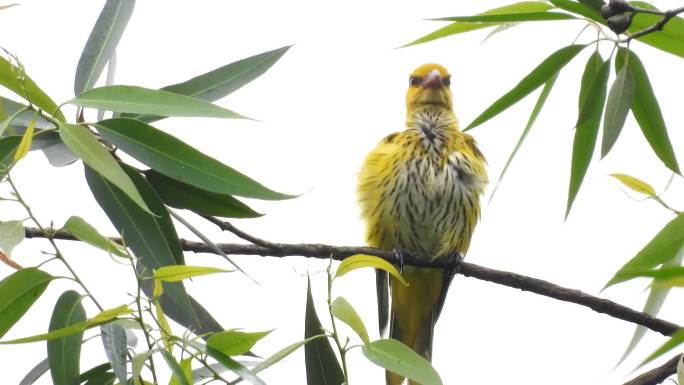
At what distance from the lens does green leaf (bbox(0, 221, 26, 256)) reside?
5.49 ft

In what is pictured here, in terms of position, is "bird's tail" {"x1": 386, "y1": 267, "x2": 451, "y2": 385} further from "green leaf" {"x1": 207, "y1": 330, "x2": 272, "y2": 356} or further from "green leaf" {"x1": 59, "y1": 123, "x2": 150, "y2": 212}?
"green leaf" {"x1": 59, "y1": 123, "x2": 150, "y2": 212}

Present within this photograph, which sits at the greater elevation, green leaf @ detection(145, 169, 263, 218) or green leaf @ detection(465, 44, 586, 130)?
green leaf @ detection(465, 44, 586, 130)

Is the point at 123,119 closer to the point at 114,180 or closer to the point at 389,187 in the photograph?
the point at 114,180

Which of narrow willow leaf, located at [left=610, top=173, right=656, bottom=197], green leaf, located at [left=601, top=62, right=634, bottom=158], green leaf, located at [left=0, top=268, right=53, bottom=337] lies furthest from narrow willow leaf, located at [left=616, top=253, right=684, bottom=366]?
green leaf, located at [left=0, top=268, right=53, bottom=337]

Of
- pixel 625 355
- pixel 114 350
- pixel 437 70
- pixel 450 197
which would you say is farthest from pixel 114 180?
pixel 437 70

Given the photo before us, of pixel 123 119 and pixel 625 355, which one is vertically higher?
pixel 123 119

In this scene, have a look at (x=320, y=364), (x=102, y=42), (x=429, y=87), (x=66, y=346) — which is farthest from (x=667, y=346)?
(x=429, y=87)

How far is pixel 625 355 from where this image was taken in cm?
209

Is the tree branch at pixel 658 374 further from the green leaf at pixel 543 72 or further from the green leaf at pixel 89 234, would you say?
the green leaf at pixel 89 234

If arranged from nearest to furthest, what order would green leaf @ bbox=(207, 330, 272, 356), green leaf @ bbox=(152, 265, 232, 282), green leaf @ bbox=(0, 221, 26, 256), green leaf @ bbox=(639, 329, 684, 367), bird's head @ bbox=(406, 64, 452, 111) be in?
green leaf @ bbox=(639, 329, 684, 367) → green leaf @ bbox=(0, 221, 26, 256) → green leaf @ bbox=(152, 265, 232, 282) → green leaf @ bbox=(207, 330, 272, 356) → bird's head @ bbox=(406, 64, 452, 111)

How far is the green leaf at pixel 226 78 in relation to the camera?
2238 mm

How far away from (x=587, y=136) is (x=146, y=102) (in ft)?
3.40

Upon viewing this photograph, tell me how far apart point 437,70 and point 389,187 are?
1.07 m

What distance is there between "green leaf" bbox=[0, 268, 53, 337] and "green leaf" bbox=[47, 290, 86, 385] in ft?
0.20
